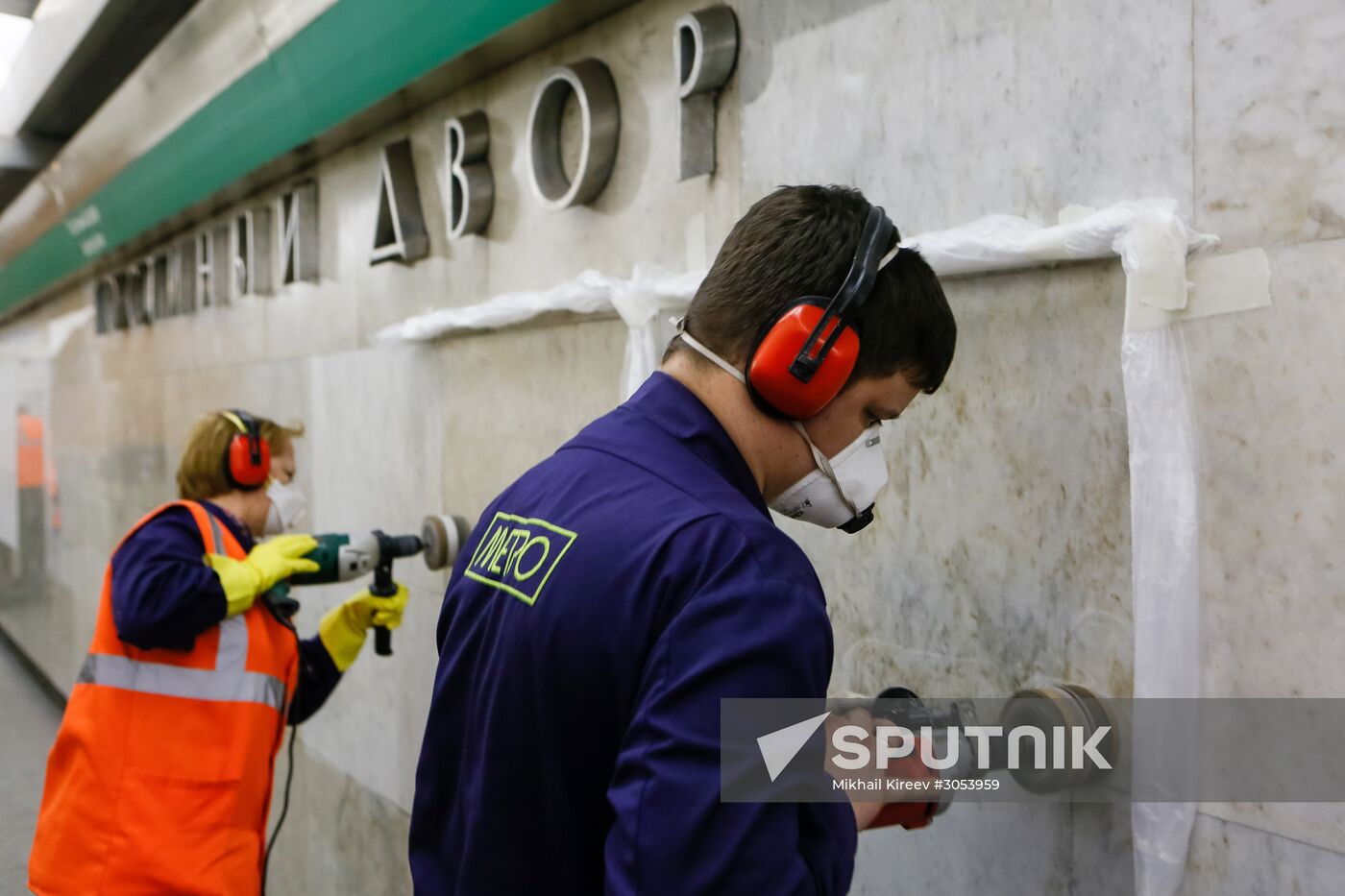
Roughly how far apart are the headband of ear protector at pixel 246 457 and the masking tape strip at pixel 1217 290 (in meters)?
1.96

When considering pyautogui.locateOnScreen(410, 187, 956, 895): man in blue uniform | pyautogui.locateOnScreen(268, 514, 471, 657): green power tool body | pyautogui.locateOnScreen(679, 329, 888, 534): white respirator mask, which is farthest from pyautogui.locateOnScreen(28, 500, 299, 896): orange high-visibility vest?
pyautogui.locateOnScreen(679, 329, 888, 534): white respirator mask

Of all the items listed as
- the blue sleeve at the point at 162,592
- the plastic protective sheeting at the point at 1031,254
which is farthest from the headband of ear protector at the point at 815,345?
the blue sleeve at the point at 162,592

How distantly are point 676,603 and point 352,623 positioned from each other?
197 centimetres

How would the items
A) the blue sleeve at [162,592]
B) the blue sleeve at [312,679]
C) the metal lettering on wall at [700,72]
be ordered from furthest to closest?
1. the blue sleeve at [312,679]
2. the blue sleeve at [162,592]
3. the metal lettering on wall at [700,72]

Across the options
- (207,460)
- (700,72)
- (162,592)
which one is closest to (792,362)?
(700,72)

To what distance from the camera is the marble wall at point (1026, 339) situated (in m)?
1.25

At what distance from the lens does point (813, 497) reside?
48.8 inches

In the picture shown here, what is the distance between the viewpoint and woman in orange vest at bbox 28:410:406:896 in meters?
2.15

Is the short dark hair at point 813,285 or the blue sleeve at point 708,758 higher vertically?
the short dark hair at point 813,285

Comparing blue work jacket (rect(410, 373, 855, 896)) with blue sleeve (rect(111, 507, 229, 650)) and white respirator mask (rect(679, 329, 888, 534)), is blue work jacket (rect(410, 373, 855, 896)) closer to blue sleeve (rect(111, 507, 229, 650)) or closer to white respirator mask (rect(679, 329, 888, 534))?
white respirator mask (rect(679, 329, 888, 534))

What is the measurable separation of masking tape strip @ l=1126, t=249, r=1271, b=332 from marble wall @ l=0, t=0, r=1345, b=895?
0.02m

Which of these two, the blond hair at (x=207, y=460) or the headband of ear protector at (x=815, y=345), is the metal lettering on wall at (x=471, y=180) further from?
the headband of ear protector at (x=815, y=345)

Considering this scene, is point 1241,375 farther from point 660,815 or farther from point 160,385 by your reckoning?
point 160,385

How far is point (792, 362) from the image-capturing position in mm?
1043
